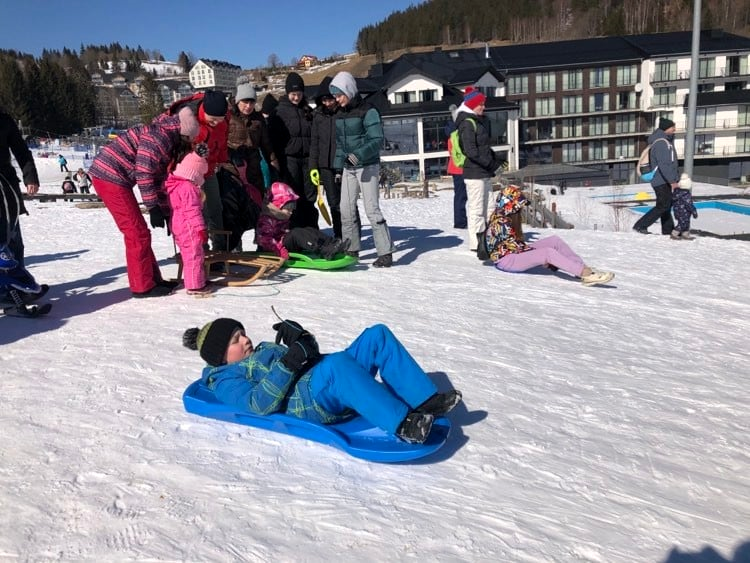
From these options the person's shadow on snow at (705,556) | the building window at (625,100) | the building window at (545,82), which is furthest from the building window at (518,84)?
the person's shadow on snow at (705,556)

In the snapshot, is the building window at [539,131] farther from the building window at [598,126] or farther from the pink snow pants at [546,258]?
the pink snow pants at [546,258]

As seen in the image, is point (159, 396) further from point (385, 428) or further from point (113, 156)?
point (113, 156)

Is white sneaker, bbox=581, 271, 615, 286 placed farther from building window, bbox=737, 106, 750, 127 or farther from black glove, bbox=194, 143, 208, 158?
building window, bbox=737, 106, 750, 127

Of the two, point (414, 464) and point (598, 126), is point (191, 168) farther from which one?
point (598, 126)

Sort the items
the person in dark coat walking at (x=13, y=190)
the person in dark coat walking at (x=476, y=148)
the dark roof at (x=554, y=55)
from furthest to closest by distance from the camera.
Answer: the dark roof at (x=554, y=55) → the person in dark coat walking at (x=476, y=148) → the person in dark coat walking at (x=13, y=190)

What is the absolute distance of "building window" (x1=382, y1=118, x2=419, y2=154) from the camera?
4319 centimetres

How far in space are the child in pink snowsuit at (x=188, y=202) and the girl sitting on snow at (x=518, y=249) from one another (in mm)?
3572

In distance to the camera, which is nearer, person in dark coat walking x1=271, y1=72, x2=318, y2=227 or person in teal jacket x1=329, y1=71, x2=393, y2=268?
person in teal jacket x1=329, y1=71, x2=393, y2=268

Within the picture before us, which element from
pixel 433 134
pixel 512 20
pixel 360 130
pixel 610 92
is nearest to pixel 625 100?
pixel 610 92

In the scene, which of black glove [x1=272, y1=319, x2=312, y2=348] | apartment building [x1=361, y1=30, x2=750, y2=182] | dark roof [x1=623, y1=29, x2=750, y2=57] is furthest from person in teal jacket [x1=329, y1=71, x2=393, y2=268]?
dark roof [x1=623, y1=29, x2=750, y2=57]

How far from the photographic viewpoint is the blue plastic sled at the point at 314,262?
24.6ft

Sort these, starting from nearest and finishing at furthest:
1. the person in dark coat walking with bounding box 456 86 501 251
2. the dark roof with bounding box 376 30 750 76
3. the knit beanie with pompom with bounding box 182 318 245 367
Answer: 1. the knit beanie with pompom with bounding box 182 318 245 367
2. the person in dark coat walking with bounding box 456 86 501 251
3. the dark roof with bounding box 376 30 750 76

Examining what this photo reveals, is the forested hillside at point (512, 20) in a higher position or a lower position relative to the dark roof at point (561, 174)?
higher

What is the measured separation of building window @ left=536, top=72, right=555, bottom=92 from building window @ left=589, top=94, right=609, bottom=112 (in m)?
3.47
